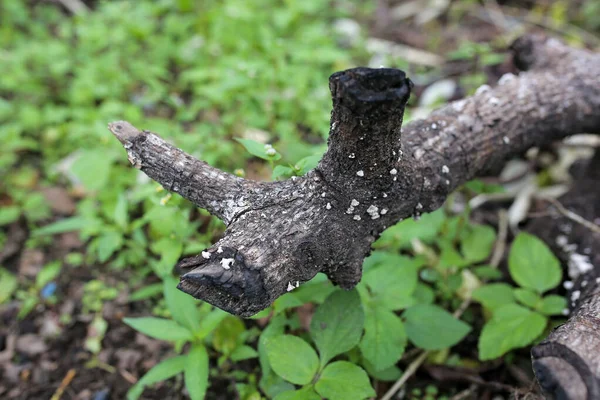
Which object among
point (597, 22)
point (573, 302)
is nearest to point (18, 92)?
point (573, 302)

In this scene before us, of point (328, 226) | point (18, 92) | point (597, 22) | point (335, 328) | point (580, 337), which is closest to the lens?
point (580, 337)

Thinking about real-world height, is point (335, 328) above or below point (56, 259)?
above

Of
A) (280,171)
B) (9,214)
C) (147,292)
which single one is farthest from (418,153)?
(9,214)

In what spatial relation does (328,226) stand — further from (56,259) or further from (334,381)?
(56,259)

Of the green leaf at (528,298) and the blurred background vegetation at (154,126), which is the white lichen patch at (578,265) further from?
the blurred background vegetation at (154,126)

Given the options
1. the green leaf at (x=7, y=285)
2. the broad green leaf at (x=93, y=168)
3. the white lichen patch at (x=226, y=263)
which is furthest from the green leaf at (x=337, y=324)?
the green leaf at (x=7, y=285)

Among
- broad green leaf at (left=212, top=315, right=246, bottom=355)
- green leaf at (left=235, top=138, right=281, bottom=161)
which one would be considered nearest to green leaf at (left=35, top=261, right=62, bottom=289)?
broad green leaf at (left=212, top=315, right=246, bottom=355)

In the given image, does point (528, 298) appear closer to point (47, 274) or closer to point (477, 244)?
point (477, 244)

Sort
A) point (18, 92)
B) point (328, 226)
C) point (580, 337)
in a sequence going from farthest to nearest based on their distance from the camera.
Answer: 1. point (18, 92)
2. point (328, 226)
3. point (580, 337)
